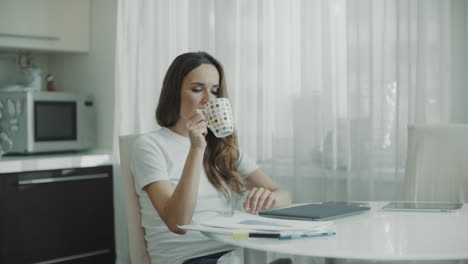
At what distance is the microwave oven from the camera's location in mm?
3389

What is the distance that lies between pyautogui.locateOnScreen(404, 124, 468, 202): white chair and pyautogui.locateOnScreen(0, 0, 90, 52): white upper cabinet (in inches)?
92.2

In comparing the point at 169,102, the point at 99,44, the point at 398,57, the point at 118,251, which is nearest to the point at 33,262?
the point at 118,251

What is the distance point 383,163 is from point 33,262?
192 centimetres

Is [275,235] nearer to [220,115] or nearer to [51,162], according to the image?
[220,115]

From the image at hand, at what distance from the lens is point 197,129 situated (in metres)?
1.72

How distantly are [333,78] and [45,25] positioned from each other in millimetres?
1910

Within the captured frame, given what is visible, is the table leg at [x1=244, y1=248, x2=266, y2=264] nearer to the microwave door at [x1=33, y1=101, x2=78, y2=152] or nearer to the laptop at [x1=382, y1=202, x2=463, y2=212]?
the laptop at [x1=382, y1=202, x2=463, y2=212]

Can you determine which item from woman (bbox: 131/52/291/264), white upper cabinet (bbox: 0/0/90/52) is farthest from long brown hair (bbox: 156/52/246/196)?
white upper cabinet (bbox: 0/0/90/52)

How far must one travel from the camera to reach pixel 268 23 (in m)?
2.83

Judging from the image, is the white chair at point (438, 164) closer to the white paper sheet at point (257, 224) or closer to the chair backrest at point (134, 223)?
the white paper sheet at point (257, 224)

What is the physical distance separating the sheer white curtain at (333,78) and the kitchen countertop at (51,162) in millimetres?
796

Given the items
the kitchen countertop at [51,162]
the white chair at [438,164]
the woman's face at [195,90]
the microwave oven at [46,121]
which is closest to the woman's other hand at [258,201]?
the woman's face at [195,90]

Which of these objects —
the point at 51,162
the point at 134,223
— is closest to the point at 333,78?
the point at 134,223

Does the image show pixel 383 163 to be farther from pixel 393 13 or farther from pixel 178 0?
pixel 178 0
